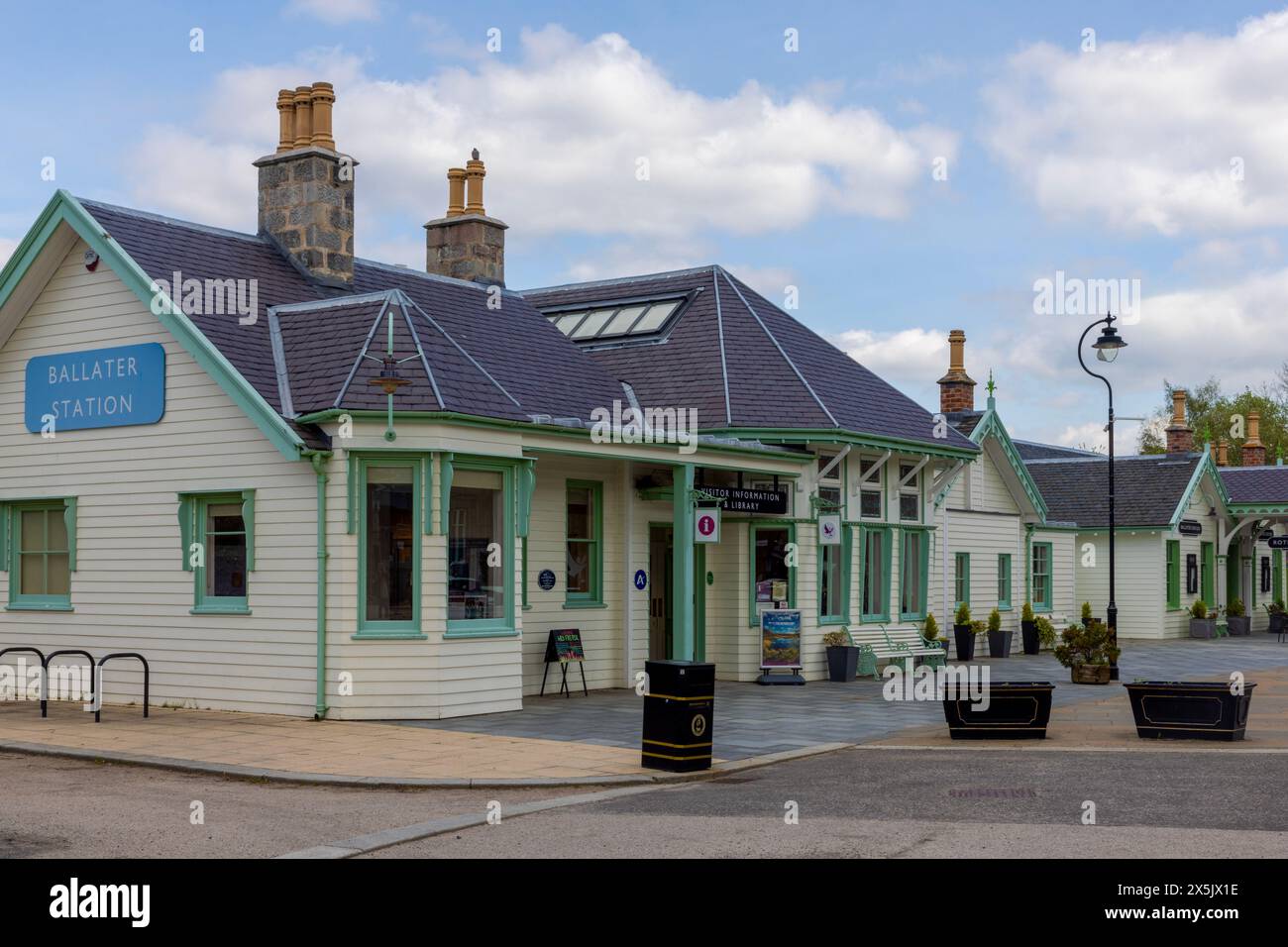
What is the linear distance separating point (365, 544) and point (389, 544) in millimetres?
289

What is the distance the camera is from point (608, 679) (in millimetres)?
21188

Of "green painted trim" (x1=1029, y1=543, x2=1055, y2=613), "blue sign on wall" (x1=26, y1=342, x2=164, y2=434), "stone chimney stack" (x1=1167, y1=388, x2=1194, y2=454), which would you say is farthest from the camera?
"stone chimney stack" (x1=1167, y1=388, x2=1194, y2=454)

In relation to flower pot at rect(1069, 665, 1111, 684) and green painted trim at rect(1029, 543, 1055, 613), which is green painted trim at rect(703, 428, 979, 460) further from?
green painted trim at rect(1029, 543, 1055, 613)

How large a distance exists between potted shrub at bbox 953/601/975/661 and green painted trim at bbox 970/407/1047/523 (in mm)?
3492

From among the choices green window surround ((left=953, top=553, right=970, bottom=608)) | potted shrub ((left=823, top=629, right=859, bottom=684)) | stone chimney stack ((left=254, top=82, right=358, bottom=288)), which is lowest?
potted shrub ((left=823, top=629, right=859, bottom=684))

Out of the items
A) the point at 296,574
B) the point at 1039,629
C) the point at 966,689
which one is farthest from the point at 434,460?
the point at 1039,629

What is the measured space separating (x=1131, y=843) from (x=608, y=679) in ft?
40.9

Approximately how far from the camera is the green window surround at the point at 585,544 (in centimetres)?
2067

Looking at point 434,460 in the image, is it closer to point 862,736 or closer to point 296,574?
point 296,574

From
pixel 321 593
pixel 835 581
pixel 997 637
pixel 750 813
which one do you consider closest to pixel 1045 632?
pixel 997 637

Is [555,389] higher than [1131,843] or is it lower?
higher

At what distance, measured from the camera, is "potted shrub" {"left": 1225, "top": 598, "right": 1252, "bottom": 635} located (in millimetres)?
41188

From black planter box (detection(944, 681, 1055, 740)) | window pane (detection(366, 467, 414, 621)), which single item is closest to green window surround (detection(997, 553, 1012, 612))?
black planter box (detection(944, 681, 1055, 740))
